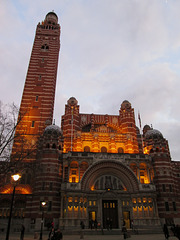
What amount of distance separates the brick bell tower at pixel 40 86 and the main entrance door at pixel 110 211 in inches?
783

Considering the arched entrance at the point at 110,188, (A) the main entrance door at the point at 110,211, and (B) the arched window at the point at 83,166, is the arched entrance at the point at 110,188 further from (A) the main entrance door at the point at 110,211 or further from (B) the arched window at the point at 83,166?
(B) the arched window at the point at 83,166

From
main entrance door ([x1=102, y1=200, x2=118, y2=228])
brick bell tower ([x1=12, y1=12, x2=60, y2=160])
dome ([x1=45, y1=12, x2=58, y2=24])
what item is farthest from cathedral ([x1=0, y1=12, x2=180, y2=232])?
dome ([x1=45, y1=12, x2=58, y2=24])

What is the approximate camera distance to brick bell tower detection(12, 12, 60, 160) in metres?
46.8

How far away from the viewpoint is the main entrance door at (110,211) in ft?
112

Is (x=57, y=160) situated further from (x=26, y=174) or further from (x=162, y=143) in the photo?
(x=162, y=143)

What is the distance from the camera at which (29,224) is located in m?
32.8

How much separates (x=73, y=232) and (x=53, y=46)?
50786 mm

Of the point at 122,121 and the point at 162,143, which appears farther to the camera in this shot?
the point at 122,121

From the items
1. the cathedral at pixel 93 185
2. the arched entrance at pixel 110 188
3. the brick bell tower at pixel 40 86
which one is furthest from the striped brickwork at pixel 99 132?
the arched entrance at pixel 110 188

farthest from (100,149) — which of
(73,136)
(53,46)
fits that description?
(53,46)

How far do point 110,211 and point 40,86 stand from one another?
35.2 metres

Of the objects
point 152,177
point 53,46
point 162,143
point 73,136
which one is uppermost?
point 53,46

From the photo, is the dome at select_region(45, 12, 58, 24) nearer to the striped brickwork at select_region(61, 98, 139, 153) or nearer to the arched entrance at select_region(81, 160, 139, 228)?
the striped brickwork at select_region(61, 98, 139, 153)

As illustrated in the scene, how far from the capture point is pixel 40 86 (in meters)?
52.8
